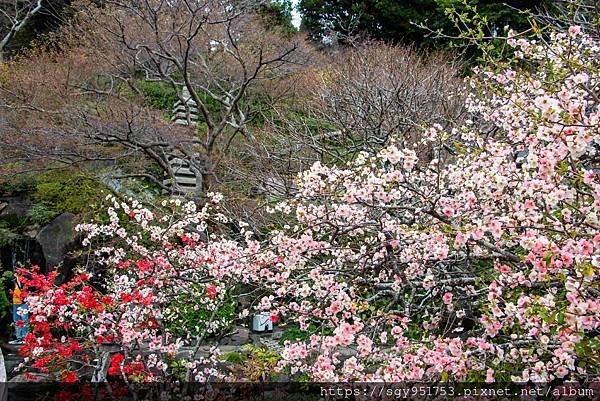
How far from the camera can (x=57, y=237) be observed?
707 centimetres

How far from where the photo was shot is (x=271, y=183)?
20.6 ft

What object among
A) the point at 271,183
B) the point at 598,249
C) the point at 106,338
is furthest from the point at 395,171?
the point at 271,183

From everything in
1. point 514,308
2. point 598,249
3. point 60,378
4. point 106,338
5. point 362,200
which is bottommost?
point 60,378

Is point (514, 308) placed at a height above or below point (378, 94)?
below

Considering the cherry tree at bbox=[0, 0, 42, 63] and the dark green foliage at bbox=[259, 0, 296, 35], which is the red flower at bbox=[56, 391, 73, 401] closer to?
the cherry tree at bbox=[0, 0, 42, 63]

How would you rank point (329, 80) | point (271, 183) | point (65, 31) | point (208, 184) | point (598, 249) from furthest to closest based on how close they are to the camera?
point (65, 31), point (329, 80), point (208, 184), point (271, 183), point (598, 249)

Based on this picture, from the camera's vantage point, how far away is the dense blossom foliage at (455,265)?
Result: 1.82m

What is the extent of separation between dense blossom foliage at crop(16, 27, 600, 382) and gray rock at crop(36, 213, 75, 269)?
3034 mm

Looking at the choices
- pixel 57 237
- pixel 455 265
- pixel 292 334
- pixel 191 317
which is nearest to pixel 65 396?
pixel 191 317

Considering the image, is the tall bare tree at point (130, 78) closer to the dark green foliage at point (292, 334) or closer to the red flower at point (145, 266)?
the dark green foliage at point (292, 334)

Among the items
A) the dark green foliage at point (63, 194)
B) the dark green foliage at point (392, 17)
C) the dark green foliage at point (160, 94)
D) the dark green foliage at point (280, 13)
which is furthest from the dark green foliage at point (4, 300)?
the dark green foliage at point (392, 17)

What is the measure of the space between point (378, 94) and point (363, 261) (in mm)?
4258

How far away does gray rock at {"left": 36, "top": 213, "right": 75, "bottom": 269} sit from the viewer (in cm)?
694

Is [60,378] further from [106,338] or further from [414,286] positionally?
[414,286]
